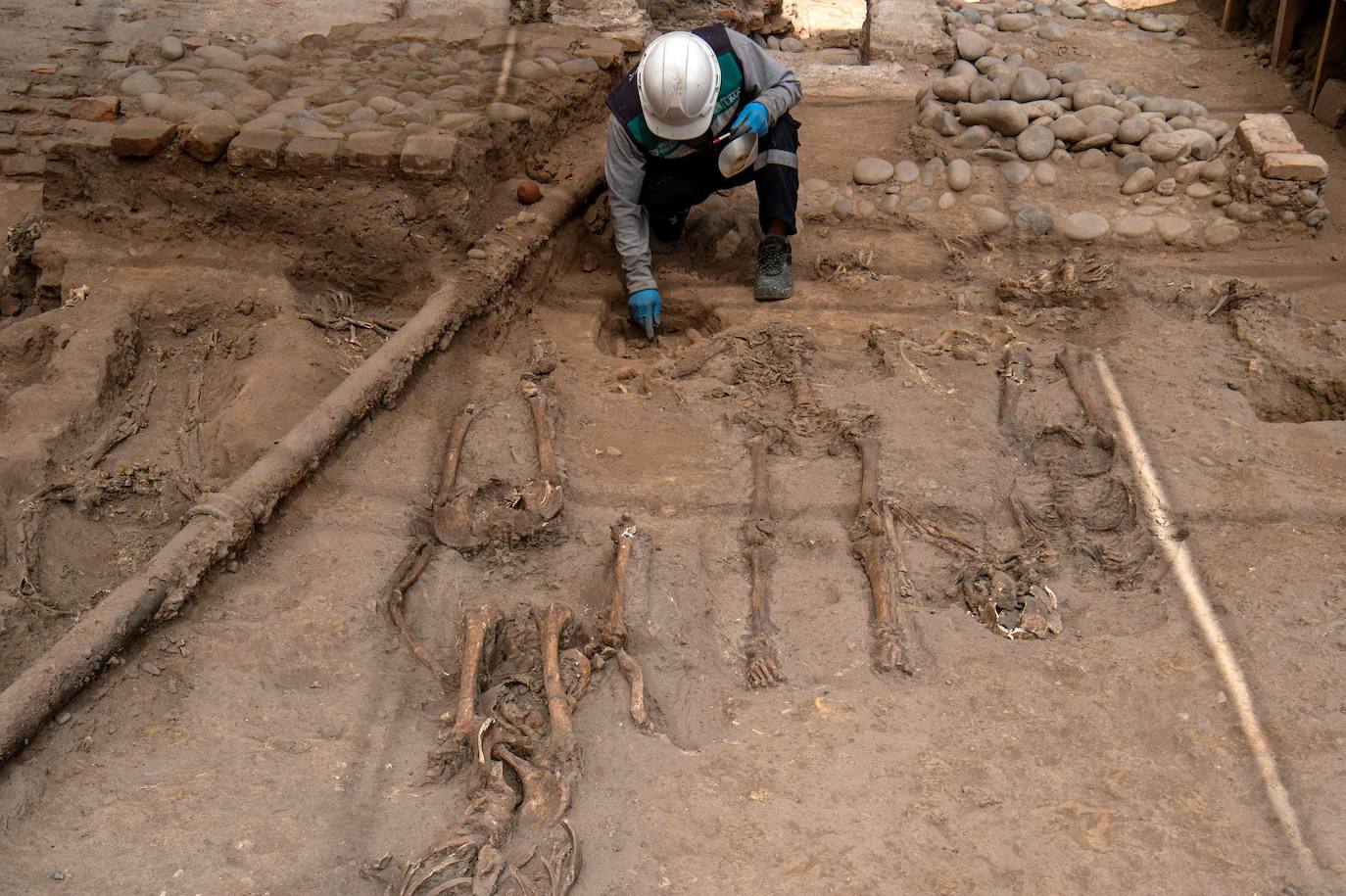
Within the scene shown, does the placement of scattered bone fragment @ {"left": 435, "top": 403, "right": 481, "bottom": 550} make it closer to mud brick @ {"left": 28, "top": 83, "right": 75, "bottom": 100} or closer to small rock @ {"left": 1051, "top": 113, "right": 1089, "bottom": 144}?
small rock @ {"left": 1051, "top": 113, "right": 1089, "bottom": 144}

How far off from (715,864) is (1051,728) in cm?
98

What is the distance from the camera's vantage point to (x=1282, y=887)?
2.31m

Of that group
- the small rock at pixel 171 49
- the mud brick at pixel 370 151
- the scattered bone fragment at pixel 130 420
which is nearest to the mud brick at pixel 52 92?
the small rock at pixel 171 49

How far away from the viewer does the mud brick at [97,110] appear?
4805 mm

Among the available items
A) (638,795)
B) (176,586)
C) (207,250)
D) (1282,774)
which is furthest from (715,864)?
(207,250)

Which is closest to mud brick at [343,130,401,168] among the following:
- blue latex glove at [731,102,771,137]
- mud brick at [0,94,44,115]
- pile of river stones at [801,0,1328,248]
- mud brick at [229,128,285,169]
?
mud brick at [229,128,285,169]

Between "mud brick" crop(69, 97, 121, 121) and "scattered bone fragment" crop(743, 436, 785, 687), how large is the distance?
3352 millimetres

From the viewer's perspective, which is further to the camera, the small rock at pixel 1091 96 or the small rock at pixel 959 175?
the small rock at pixel 1091 96

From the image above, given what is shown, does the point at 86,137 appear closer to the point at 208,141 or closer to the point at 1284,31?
the point at 208,141

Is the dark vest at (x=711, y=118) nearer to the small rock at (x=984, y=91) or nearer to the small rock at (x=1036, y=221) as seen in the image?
the small rock at (x=1036, y=221)

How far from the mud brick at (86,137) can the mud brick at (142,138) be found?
5 centimetres

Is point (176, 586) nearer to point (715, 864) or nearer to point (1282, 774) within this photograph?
point (715, 864)

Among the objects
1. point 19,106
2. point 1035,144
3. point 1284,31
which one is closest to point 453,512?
point 1035,144

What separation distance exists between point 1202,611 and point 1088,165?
317cm
